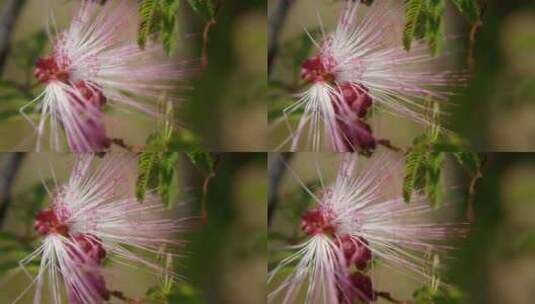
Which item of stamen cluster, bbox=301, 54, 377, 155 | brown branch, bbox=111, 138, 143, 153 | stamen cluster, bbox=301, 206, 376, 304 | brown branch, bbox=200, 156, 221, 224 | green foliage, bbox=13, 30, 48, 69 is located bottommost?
stamen cluster, bbox=301, 206, 376, 304

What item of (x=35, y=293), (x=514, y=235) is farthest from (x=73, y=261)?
(x=514, y=235)

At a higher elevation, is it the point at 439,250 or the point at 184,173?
the point at 184,173

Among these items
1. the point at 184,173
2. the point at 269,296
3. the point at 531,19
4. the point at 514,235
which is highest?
the point at 531,19

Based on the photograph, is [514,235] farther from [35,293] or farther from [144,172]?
[35,293]

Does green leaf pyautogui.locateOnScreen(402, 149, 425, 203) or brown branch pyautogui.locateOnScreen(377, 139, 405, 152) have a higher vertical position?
brown branch pyautogui.locateOnScreen(377, 139, 405, 152)

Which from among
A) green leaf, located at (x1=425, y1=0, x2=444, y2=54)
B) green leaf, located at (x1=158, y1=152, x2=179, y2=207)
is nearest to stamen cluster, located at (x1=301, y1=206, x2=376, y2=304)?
green leaf, located at (x1=158, y1=152, x2=179, y2=207)

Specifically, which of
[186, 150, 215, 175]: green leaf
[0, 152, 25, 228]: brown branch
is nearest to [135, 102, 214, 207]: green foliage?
[186, 150, 215, 175]: green leaf

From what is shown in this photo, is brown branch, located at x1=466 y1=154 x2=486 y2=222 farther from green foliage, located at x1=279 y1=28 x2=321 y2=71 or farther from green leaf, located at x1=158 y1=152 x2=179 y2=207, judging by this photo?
green leaf, located at x1=158 y1=152 x2=179 y2=207
